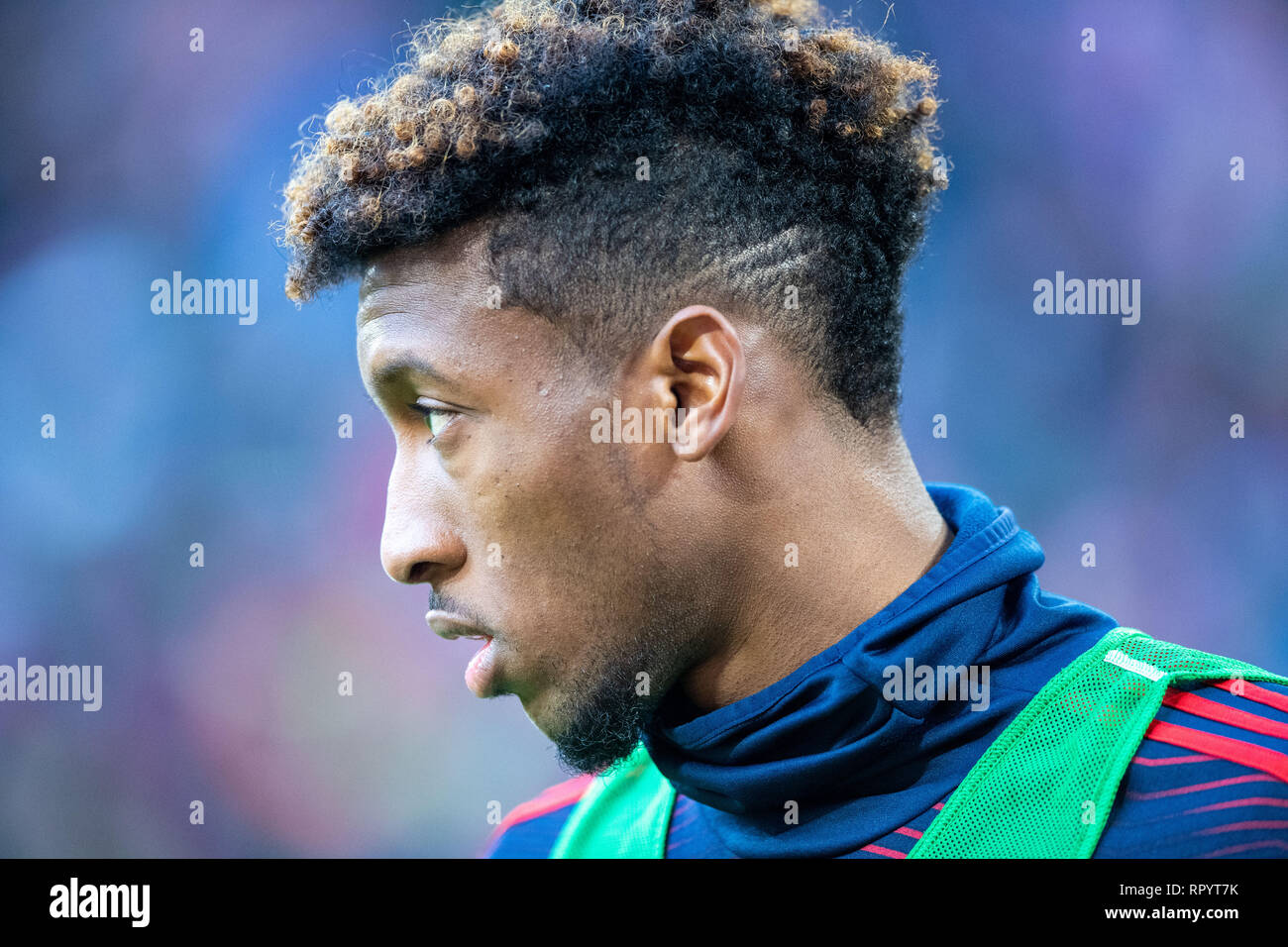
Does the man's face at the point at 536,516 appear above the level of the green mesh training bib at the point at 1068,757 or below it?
above

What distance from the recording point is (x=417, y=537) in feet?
5.67

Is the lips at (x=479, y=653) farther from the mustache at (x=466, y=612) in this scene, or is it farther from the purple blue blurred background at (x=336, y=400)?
the purple blue blurred background at (x=336, y=400)

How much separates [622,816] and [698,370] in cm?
92

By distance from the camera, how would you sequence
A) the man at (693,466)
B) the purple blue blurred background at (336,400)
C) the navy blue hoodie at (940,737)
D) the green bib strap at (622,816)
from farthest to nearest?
the purple blue blurred background at (336,400), the green bib strap at (622,816), the man at (693,466), the navy blue hoodie at (940,737)

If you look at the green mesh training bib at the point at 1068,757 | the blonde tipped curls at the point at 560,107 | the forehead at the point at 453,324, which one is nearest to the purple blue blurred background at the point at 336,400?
the blonde tipped curls at the point at 560,107

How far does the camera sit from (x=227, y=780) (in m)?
4.49

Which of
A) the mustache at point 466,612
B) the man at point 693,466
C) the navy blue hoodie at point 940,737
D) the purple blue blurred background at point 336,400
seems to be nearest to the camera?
the navy blue hoodie at point 940,737

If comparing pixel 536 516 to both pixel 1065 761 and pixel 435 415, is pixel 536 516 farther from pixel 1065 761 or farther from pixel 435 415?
pixel 1065 761

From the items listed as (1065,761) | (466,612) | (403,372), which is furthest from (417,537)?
(1065,761)

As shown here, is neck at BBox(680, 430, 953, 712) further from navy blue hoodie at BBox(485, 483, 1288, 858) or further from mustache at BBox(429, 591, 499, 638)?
mustache at BBox(429, 591, 499, 638)

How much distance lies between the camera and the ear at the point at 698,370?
1.66 meters

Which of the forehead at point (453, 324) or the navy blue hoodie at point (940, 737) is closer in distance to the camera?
the navy blue hoodie at point (940, 737)

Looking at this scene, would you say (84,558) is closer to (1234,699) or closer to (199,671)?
(199,671)

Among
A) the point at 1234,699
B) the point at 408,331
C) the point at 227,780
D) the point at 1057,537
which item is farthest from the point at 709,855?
the point at 227,780
